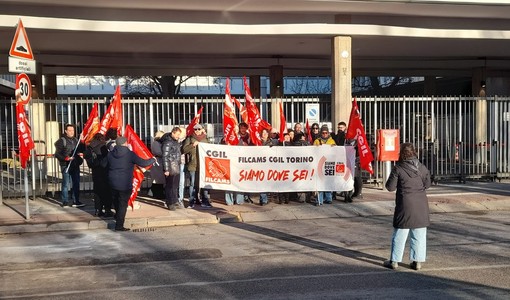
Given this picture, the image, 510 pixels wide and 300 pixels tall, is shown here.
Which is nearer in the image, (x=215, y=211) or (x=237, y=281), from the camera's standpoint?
(x=237, y=281)

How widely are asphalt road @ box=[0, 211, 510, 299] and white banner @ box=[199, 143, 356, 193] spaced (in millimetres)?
1543

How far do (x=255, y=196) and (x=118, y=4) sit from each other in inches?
230

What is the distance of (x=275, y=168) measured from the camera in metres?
11.7

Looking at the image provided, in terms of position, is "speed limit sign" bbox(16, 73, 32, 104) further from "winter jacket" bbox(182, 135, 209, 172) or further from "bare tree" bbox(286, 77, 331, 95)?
"bare tree" bbox(286, 77, 331, 95)

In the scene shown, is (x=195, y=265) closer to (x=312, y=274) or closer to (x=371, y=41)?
(x=312, y=274)

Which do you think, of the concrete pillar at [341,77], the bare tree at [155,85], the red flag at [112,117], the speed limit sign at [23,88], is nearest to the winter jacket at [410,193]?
the red flag at [112,117]

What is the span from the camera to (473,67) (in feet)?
78.8

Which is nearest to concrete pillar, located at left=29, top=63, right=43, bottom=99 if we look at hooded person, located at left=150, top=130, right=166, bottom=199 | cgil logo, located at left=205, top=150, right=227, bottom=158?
hooded person, located at left=150, top=130, right=166, bottom=199

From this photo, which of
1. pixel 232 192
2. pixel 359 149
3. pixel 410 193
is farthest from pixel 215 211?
pixel 410 193

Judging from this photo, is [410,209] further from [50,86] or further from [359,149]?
[50,86]

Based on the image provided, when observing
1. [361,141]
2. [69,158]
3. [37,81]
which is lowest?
[69,158]

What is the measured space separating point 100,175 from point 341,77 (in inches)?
292

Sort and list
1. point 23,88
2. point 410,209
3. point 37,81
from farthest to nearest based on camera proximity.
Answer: point 37,81
point 23,88
point 410,209

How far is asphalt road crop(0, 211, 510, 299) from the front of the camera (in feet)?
19.7
